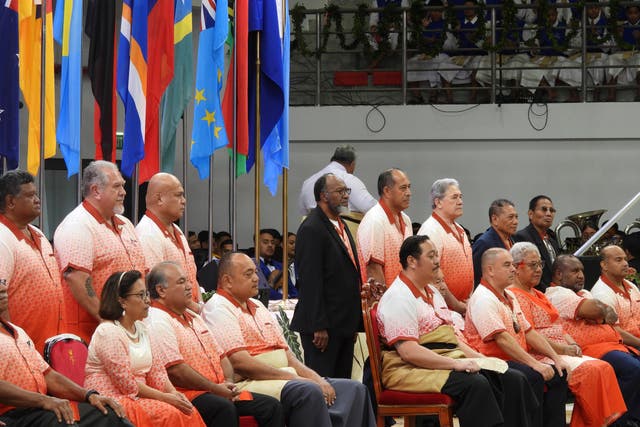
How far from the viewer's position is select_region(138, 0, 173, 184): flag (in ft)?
24.2

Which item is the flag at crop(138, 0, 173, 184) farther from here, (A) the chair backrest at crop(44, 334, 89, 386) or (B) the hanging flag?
(A) the chair backrest at crop(44, 334, 89, 386)

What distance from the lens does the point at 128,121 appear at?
7.16 meters

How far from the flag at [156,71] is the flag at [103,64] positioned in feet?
0.83

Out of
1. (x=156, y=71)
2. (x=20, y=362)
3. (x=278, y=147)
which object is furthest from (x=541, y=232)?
(x=20, y=362)

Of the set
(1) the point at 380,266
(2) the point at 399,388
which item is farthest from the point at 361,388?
(1) the point at 380,266

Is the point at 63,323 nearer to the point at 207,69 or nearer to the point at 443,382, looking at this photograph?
the point at 443,382

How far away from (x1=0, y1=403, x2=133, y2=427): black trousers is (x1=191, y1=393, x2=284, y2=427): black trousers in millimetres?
647

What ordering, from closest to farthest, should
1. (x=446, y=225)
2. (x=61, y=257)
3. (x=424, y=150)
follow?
1. (x=61, y=257)
2. (x=446, y=225)
3. (x=424, y=150)

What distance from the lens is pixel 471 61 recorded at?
13055 mm

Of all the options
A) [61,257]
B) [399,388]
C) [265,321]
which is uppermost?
[61,257]

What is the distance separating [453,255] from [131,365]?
2.63 m

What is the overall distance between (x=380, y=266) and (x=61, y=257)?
2.16 m

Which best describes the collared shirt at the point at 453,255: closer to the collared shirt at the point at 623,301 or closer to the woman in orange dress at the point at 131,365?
the collared shirt at the point at 623,301

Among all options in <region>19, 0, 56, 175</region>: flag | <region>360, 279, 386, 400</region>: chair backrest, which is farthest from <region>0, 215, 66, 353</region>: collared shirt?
<region>19, 0, 56, 175</region>: flag
